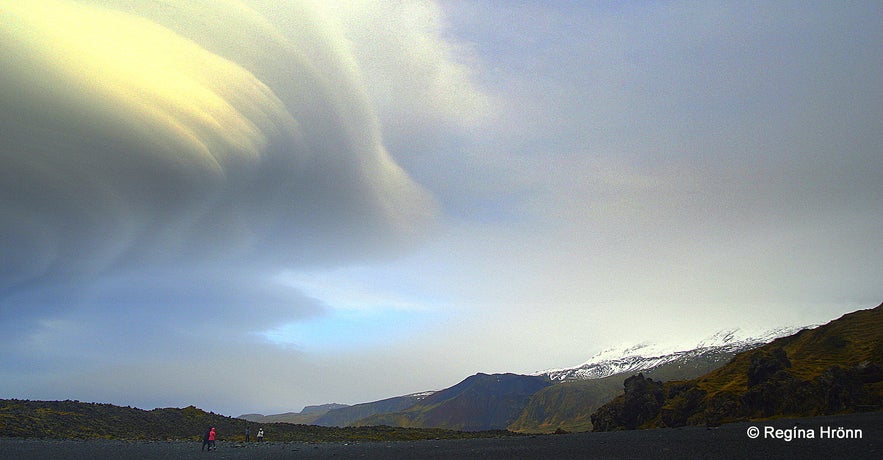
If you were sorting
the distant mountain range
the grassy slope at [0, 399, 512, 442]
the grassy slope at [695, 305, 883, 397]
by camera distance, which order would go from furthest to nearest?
1. the grassy slope at [695, 305, 883, 397]
2. the distant mountain range
3. the grassy slope at [0, 399, 512, 442]

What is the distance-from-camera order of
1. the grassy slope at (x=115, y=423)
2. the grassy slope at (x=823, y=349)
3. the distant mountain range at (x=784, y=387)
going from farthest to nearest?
the grassy slope at (x=823, y=349), the distant mountain range at (x=784, y=387), the grassy slope at (x=115, y=423)

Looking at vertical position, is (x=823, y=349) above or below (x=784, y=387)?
above

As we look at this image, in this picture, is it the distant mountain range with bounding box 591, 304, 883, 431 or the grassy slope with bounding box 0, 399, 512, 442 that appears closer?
the grassy slope with bounding box 0, 399, 512, 442

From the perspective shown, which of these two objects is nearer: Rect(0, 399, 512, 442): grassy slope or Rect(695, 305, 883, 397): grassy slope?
Rect(0, 399, 512, 442): grassy slope

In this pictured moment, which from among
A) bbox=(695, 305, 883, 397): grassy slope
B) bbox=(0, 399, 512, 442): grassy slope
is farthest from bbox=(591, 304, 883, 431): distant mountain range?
bbox=(0, 399, 512, 442): grassy slope


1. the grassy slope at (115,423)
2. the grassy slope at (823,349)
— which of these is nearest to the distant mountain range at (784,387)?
the grassy slope at (823,349)

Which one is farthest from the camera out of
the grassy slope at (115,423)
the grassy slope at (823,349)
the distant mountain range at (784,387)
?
the grassy slope at (823,349)

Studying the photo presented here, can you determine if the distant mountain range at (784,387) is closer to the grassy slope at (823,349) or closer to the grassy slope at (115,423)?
the grassy slope at (823,349)

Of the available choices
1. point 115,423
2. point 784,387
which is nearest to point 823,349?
point 784,387

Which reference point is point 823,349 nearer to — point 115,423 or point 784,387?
point 784,387

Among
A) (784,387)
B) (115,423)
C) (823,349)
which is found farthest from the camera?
(823,349)

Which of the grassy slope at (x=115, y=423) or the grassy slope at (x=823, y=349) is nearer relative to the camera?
the grassy slope at (x=115, y=423)

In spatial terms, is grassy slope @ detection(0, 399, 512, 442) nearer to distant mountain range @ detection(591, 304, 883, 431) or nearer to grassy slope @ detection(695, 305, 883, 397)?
distant mountain range @ detection(591, 304, 883, 431)

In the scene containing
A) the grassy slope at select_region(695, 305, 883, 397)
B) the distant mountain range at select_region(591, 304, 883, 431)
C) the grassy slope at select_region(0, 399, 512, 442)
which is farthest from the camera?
the grassy slope at select_region(695, 305, 883, 397)
